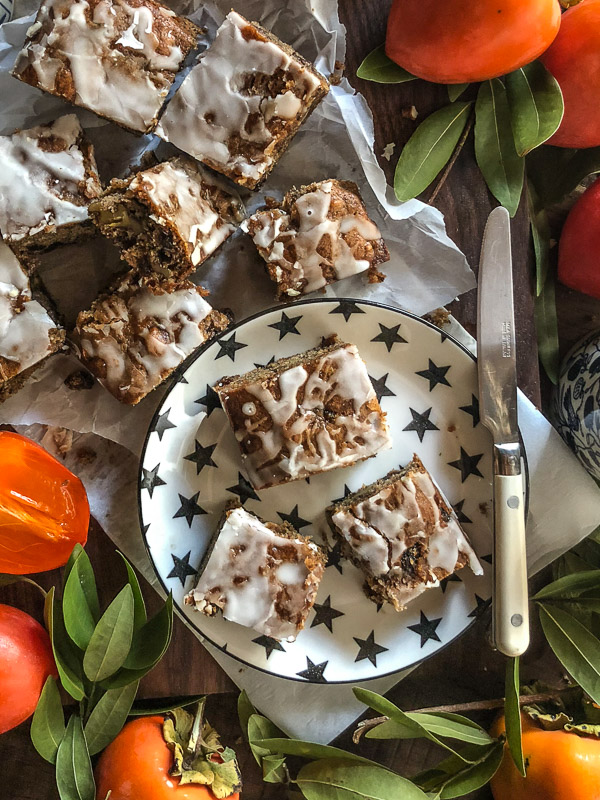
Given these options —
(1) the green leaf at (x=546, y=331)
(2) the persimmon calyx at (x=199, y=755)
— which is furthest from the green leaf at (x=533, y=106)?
(2) the persimmon calyx at (x=199, y=755)

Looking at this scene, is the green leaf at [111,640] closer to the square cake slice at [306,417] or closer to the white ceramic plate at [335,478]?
the white ceramic plate at [335,478]

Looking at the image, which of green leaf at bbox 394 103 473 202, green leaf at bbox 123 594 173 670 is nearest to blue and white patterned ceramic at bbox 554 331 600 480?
green leaf at bbox 394 103 473 202

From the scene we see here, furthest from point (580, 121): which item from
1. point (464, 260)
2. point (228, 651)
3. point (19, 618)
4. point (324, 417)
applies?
point (19, 618)

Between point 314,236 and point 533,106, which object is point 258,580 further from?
point 533,106

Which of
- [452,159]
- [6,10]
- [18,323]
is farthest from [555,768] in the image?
[6,10]

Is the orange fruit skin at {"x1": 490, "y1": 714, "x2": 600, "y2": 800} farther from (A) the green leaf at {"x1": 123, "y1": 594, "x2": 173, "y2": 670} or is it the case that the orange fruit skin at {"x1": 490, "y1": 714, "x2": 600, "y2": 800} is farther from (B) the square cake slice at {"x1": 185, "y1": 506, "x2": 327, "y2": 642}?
(A) the green leaf at {"x1": 123, "y1": 594, "x2": 173, "y2": 670}
